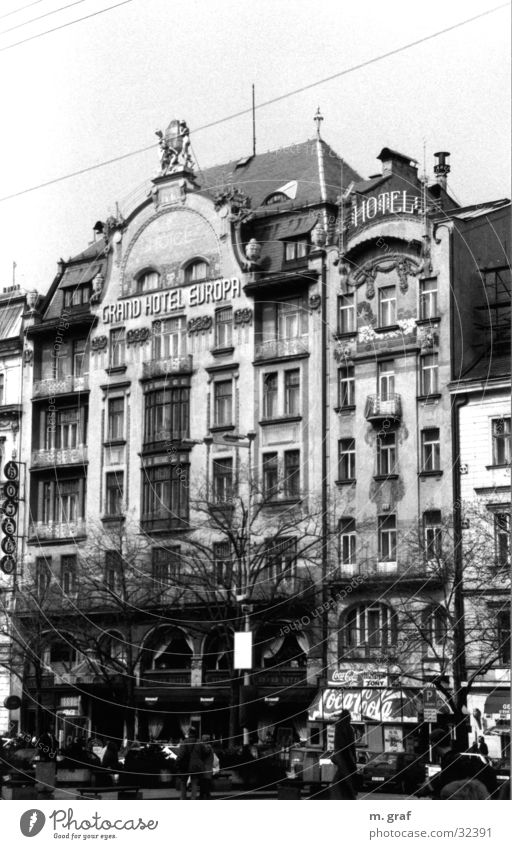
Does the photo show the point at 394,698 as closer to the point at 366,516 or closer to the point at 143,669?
the point at 366,516

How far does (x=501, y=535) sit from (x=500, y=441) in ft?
1.74

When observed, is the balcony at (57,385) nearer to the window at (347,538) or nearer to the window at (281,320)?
the window at (281,320)

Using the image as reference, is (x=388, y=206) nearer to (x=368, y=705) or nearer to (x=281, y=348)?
(x=281, y=348)

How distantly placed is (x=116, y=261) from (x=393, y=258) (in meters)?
1.96

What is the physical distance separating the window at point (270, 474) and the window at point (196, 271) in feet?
4.22

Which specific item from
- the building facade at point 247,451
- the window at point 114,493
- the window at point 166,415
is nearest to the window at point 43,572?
the building facade at point 247,451

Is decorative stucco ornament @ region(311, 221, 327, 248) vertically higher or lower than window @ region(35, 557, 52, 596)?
higher

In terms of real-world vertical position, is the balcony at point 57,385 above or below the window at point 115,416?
above

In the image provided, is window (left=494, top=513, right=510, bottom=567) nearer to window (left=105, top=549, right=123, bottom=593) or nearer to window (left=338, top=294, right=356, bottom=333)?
window (left=338, top=294, right=356, bottom=333)

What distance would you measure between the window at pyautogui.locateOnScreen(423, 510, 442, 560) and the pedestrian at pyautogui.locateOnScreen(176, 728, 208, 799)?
1735 mm

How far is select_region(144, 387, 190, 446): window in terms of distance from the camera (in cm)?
881

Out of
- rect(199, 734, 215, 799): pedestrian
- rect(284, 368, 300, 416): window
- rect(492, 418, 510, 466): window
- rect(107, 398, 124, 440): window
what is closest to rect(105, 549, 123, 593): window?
rect(107, 398, 124, 440): window

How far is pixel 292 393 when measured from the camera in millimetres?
8531

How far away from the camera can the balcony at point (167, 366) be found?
8852 mm
